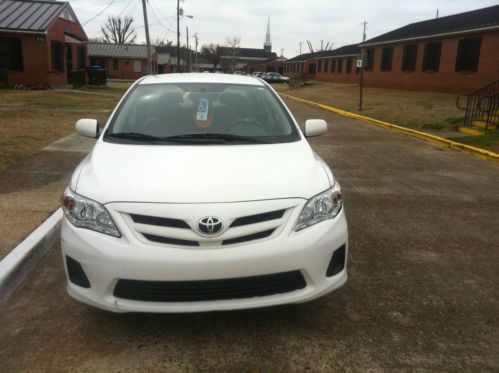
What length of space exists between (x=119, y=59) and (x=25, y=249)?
61220 mm

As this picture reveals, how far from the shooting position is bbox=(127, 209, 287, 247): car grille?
8.71ft

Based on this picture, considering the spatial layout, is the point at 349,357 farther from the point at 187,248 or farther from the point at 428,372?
the point at 187,248

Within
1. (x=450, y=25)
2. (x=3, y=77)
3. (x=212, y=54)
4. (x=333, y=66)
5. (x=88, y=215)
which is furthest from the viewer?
(x=212, y=54)

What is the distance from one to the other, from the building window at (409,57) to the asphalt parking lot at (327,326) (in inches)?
1061

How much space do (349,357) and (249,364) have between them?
61cm

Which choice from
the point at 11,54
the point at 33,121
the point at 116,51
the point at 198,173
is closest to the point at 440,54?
the point at 33,121

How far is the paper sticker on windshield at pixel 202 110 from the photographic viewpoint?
4137 millimetres

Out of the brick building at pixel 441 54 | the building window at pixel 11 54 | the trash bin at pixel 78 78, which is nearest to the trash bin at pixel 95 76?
the trash bin at pixel 78 78

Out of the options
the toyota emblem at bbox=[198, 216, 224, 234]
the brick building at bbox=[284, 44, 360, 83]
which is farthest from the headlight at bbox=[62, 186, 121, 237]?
the brick building at bbox=[284, 44, 360, 83]

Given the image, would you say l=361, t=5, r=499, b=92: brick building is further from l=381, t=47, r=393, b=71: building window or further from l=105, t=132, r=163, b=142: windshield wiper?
l=105, t=132, r=163, b=142: windshield wiper

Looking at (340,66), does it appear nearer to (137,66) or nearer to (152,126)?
(137,66)

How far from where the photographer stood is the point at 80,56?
3303 cm

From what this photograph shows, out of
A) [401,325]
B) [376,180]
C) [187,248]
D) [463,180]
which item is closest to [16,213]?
[187,248]

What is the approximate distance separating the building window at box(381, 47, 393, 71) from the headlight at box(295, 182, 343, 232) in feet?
104
